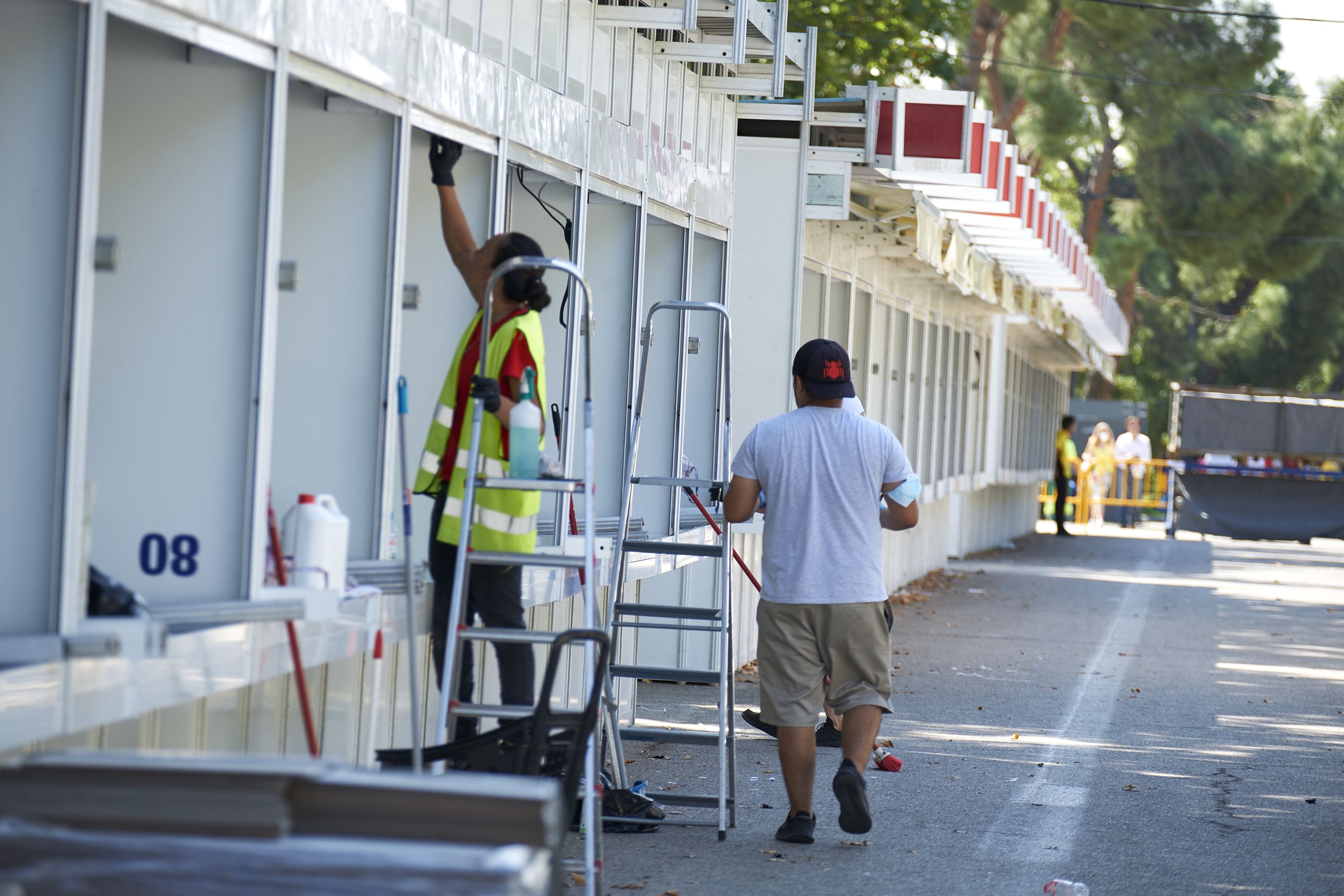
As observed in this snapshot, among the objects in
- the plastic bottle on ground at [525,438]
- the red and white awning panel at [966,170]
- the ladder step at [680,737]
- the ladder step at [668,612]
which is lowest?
the ladder step at [680,737]

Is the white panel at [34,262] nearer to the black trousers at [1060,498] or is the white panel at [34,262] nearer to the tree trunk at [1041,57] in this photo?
the black trousers at [1060,498]

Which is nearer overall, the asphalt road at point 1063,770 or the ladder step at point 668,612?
the asphalt road at point 1063,770

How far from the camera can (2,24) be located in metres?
4.14

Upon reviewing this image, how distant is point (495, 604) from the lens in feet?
19.2

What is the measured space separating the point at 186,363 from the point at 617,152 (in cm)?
345

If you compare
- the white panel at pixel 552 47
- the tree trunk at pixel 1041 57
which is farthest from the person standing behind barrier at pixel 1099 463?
the white panel at pixel 552 47

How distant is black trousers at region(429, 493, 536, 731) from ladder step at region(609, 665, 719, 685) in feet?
3.12

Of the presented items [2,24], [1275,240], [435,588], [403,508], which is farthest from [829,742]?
[1275,240]

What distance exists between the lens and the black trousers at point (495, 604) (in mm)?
5828

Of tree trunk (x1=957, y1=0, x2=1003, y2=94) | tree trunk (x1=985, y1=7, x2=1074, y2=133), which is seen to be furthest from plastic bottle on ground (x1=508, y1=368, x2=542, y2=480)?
tree trunk (x1=985, y1=7, x2=1074, y2=133)

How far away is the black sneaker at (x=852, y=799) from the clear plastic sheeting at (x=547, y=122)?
2832mm

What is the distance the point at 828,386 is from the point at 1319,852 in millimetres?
2683

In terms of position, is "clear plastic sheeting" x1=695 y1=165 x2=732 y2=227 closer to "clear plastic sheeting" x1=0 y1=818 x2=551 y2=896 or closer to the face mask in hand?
the face mask in hand

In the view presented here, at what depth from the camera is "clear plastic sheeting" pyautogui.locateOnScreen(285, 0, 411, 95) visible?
5.07m
